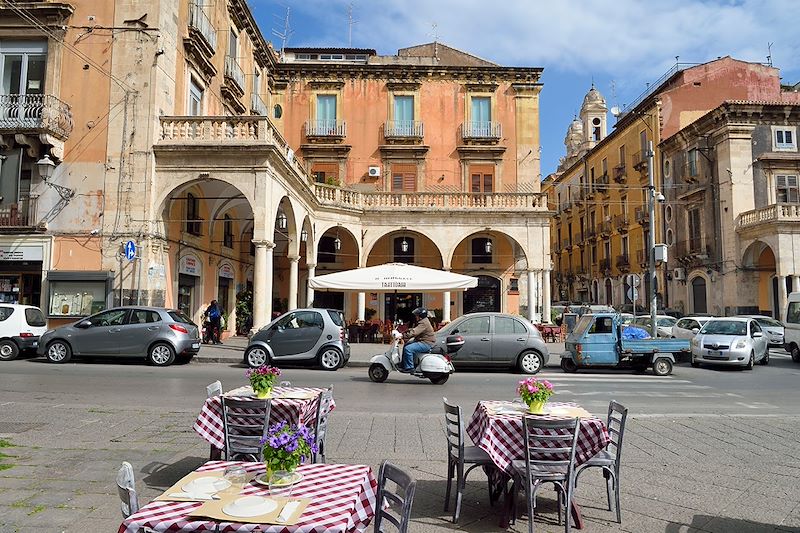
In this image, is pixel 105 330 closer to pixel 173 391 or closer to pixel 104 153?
pixel 173 391

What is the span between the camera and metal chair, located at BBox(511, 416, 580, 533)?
14.3ft

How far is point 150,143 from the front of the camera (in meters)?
18.1

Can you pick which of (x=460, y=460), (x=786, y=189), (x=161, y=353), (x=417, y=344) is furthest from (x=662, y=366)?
(x=786, y=189)

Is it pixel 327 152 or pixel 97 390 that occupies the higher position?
pixel 327 152

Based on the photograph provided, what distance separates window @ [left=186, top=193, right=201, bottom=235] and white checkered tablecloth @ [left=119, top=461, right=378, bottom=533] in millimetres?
18337

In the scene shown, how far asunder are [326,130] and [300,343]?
694 inches

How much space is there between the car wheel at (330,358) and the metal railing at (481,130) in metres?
18.2

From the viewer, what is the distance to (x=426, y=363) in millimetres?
12109

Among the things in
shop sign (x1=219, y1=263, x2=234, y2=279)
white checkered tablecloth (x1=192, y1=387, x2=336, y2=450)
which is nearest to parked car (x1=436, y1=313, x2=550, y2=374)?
white checkered tablecloth (x1=192, y1=387, x2=336, y2=450)

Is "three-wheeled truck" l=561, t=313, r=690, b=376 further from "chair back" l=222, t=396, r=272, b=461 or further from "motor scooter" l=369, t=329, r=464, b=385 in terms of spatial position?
"chair back" l=222, t=396, r=272, b=461

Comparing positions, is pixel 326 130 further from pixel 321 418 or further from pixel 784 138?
pixel 784 138

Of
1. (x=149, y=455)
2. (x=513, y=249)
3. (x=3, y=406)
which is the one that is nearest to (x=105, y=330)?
(x=3, y=406)

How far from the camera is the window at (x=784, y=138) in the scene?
32.3 meters

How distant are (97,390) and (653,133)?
3870 centimetres
